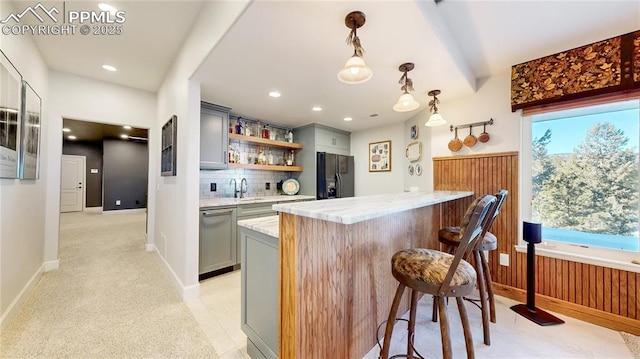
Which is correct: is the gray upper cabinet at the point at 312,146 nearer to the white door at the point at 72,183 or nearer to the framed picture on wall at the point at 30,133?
the framed picture on wall at the point at 30,133

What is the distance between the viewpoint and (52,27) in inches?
84.1

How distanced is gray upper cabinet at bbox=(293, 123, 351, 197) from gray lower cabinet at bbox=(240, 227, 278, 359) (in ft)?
8.28

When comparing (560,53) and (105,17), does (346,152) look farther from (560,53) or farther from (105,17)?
(105,17)

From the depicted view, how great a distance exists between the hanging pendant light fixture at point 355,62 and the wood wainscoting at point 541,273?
6.40 feet

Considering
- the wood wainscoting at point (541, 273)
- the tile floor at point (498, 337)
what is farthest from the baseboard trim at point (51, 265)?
the wood wainscoting at point (541, 273)

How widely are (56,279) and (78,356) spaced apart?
1.83m

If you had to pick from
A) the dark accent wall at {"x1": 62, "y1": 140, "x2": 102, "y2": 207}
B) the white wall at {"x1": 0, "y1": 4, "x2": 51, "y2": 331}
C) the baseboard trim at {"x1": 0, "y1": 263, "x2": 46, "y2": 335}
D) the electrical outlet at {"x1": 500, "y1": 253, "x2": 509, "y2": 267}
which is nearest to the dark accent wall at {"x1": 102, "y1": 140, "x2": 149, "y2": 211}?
the dark accent wall at {"x1": 62, "y1": 140, "x2": 102, "y2": 207}

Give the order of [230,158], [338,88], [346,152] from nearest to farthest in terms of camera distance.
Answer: [338,88] → [230,158] → [346,152]

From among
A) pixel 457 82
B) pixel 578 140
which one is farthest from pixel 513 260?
pixel 457 82

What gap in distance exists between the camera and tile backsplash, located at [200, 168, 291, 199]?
3414 mm

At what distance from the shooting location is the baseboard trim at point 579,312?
179 centimetres

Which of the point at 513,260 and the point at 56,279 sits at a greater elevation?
the point at 513,260

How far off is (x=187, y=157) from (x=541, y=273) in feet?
11.9

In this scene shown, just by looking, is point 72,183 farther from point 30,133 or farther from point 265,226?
point 265,226
